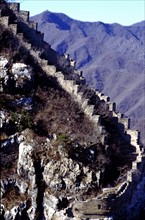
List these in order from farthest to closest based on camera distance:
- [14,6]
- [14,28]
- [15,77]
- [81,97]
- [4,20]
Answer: [14,6] → [14,28] → [4,20] → [81,97] → [15,77]

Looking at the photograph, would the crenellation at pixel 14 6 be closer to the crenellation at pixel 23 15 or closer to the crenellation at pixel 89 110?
the crenellation at pixel 23 15

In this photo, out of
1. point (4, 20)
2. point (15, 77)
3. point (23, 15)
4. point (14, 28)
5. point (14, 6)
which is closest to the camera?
point (15, 77)

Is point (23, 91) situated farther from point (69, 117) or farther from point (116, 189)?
point (116, 189)

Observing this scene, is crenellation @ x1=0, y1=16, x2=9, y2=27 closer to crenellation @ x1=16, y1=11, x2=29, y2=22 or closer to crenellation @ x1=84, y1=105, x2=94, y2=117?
crenellation @ x1=16, y1=11, x2=29, y2=22

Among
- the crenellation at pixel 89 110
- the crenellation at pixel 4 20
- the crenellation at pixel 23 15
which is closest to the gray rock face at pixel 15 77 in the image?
the crenellation at pixel 4 20

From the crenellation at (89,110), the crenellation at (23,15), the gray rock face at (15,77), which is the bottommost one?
the crenellation at (89,110)

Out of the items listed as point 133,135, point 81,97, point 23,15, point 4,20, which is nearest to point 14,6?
point 23,15

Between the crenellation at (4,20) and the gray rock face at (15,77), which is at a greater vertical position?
the crenellation at (4,20)

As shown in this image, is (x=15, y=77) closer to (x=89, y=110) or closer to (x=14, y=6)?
(x=89, y=110)

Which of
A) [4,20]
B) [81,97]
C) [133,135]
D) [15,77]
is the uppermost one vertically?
[4,20]

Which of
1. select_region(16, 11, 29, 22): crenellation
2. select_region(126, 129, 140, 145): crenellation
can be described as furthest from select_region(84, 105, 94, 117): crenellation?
select_region(16, 11, 29, 22): crenellation
